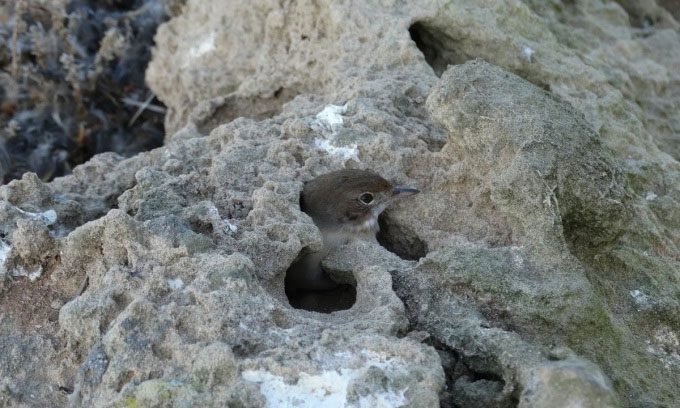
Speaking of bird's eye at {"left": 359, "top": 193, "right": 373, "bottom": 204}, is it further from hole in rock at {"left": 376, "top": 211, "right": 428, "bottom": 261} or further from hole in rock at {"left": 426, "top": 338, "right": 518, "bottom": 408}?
hole in rock at {"left": 426, "top": 338, "right": 518, "bottom": 408}

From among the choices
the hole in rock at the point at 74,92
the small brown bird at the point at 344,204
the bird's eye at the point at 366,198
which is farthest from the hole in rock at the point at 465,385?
the hole in rock at the point at 74,92

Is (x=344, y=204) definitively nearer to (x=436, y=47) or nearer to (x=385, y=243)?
(x=385, y=243)

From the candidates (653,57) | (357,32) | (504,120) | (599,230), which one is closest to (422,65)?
(357,32)

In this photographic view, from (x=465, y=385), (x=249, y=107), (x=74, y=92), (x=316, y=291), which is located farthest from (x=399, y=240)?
(x=74, y=92)

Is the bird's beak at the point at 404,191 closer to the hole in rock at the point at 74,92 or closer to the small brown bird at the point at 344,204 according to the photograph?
the small brown bird at the point at 344,204

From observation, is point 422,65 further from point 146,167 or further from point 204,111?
point 146,167

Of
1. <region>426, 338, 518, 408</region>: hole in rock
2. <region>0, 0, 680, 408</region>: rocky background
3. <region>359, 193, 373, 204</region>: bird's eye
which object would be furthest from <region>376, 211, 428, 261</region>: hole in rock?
<region>426, 338, 518, 408</region>: hole in rock

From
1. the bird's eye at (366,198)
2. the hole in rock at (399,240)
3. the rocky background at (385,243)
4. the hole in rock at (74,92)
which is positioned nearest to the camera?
the rocky background at (385,243)

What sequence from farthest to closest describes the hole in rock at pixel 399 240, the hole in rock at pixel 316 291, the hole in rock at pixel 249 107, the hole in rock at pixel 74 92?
the hole in rock at pixel 74 92 < the hole in rock at pixel 249 107 < the hole in rock at pixel 399 240 < the hole in rock at pixel 316 291
